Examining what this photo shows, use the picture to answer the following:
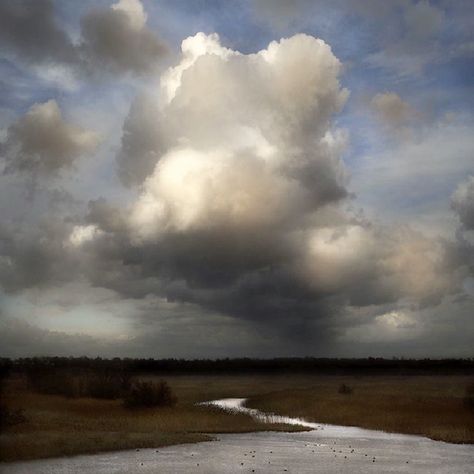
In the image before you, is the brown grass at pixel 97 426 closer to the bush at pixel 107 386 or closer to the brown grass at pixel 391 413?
the bush at pixel 107 386

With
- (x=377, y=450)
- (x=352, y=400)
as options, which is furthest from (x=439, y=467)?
(x=352, y=400)

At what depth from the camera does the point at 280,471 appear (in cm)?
3027

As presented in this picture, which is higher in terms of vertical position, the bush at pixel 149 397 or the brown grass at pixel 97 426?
the bush at pixel 149 397

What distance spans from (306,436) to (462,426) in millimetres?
14040

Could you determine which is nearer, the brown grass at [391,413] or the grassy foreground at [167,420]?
the grassy foreground at [167,420]

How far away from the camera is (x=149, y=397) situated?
213ft

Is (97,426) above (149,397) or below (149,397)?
below

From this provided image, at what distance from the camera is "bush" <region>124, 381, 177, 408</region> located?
6456cm

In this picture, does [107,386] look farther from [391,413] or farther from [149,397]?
[391,413]

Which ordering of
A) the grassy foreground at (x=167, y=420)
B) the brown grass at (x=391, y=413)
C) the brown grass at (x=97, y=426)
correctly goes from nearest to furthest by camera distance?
the brown grass at (x=97, y=426), the grassy foreground at (x=167, y=420), the brown grass at (x=391, y=413)

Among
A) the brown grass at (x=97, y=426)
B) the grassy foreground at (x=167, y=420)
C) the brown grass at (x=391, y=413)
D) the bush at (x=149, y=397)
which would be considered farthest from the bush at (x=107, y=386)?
the brown grass at (x=391, y=413)

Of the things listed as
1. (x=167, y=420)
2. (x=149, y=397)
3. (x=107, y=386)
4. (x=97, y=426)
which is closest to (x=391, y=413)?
(x=167, y=420)

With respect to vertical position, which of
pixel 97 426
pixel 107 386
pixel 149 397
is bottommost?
pixel 97 426

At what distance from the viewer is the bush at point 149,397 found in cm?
6456
